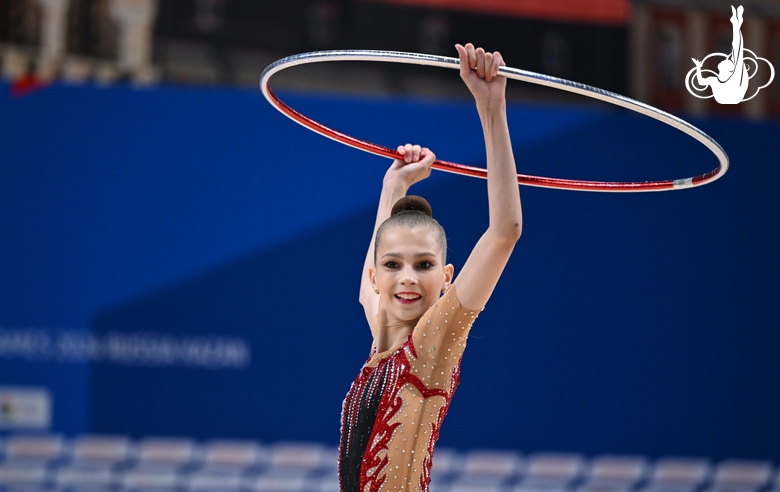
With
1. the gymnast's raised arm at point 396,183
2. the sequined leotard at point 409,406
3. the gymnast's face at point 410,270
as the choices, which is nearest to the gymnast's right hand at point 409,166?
the gymnast's raised arm at point 396,183

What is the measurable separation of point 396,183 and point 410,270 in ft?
1.47

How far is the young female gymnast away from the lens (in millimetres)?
1517

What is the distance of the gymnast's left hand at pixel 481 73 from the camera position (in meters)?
1.51

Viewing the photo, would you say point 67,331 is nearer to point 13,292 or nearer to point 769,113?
point 13,292

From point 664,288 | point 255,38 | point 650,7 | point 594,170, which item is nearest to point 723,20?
point 650,7

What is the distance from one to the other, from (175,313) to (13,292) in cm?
80

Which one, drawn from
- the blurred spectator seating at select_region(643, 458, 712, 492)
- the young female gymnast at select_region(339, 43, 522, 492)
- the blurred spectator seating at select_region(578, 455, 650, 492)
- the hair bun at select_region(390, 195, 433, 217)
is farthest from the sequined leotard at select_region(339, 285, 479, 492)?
the blurred spectator seating at select_region(643, 458, 712, 492)

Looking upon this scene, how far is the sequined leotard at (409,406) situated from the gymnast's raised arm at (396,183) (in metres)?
0.39

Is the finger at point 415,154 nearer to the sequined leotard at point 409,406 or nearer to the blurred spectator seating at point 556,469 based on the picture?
the sequined leotard at point 409,406

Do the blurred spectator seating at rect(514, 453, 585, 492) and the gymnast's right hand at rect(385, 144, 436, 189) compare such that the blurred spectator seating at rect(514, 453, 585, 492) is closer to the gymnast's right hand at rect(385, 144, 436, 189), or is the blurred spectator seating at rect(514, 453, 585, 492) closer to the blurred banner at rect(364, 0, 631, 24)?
the blurred banner at rect(364, 0, 631, 24)

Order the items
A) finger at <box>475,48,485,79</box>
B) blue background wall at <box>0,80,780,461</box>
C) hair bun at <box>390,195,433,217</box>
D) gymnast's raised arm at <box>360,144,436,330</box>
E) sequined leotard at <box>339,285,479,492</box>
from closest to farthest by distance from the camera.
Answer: finger at <box>475,48,485,79</box>, sequined leotard at <box>339,285,479,492</box>, hair bun at <box>390,195,433,217</box>, gymnast's raised arm at <box>360,144,436,330</box>, blue background wall at <box>0,80,780,461</box>

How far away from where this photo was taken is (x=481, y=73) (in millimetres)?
1518

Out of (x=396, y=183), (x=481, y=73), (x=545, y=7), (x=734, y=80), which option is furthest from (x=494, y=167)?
(x=545, y=7)

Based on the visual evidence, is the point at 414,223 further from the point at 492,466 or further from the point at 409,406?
the point at 492,466
